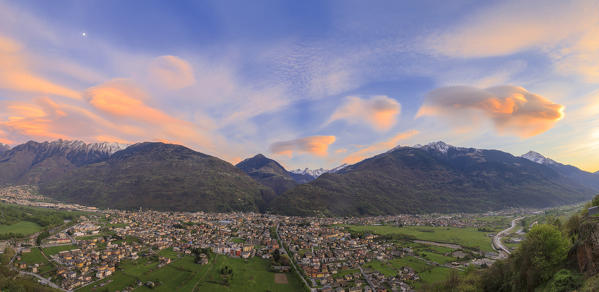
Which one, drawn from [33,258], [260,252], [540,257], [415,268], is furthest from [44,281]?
[415,268]

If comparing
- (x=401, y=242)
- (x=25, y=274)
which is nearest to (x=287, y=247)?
(x=401, y=242)

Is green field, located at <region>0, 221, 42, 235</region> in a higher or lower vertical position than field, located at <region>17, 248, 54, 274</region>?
higher

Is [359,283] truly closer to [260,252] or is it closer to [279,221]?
[260,252]

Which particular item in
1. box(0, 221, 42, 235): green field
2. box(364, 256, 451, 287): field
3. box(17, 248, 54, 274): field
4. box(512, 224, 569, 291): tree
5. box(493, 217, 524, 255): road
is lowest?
box(17, 248, 54, 274): field

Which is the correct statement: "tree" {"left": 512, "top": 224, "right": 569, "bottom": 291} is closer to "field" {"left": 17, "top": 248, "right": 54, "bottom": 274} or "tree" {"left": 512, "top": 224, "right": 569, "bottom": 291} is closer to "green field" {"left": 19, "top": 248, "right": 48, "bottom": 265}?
"field" {"left": 17, "top": 248, "right": 54, "bottom": 274}

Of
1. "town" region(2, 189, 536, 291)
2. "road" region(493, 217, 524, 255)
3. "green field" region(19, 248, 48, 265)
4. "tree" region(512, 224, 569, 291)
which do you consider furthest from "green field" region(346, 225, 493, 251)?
"green field" region(19, 248, 48, 265)

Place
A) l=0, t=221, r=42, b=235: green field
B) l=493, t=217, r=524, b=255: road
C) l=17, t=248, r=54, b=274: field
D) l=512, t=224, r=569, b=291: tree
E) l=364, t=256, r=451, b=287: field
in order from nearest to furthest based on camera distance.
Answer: l=512, t=224, r=569, b=291: tree < l=364, t=256, r=451, b=287: field < l=17, t=248, r=54, b=274: field < l=493, t=217, r=524, b=255: road < l=0, t=221, r=42, b=235: green field

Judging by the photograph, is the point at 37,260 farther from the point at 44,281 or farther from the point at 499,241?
the point at 499,241
